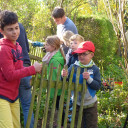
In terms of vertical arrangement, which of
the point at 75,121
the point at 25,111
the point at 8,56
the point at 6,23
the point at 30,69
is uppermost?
the point at 6,23

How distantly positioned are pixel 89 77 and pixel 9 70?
102 cm

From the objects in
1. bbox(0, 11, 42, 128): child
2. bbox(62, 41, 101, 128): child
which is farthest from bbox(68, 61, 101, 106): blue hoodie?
bbox(0, 11, 42, 128): child

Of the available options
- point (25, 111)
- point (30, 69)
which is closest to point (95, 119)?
point (25, 111)

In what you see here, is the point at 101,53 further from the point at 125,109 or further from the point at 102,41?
the point at 125,109

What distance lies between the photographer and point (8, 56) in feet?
7.39

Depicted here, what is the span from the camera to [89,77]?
286 cm

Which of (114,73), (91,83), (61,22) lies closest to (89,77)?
(91,83)

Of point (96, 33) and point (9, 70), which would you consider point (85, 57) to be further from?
point (96, 33)

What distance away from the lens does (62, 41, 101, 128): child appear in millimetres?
2883

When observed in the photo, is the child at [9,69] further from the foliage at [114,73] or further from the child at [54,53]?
the foliage at [114,73]

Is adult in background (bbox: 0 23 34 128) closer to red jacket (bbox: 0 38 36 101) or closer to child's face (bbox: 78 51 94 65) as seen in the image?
red jacket (bbox: 0 38 36 101)

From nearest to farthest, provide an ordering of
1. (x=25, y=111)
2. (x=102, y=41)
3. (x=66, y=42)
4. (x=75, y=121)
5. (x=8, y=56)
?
(x=8, y=56), (x=25, y=111), (x=75, y=121), (x=66, y=42), (x=102, y=41)

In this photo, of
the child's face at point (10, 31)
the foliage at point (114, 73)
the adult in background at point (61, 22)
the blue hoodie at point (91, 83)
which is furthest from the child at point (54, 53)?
the foliage at point (114, 73)

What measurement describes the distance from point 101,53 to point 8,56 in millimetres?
7220
